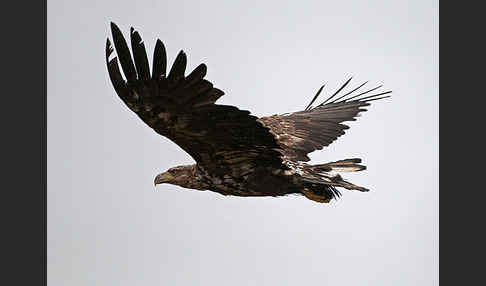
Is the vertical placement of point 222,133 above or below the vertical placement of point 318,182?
above

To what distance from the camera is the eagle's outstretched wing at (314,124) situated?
600cm

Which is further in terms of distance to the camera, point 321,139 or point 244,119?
point 321,139

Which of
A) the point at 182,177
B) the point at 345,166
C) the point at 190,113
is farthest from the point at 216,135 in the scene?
the point at 345,166

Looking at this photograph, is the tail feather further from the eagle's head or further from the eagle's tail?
the eagle's head

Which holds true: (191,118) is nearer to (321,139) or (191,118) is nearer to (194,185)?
(194,185)

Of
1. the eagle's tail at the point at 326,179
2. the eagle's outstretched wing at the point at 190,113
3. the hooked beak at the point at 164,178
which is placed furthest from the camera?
the hooked beak at the point at 164,178

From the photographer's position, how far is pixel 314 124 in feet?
20.9

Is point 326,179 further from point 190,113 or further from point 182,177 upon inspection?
point 190,113

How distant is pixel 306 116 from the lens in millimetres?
6547

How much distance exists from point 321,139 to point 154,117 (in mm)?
1808

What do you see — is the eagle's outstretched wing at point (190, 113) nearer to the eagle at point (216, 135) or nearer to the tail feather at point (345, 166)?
the eagle at point (216, 135)

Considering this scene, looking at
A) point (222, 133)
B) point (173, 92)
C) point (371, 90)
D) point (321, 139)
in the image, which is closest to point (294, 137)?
point (321, 139)

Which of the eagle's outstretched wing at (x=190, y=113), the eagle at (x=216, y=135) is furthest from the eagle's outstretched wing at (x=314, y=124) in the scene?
the eagle's outstretched wing at (x=190, y=113)

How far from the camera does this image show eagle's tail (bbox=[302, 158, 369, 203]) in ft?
17.0
